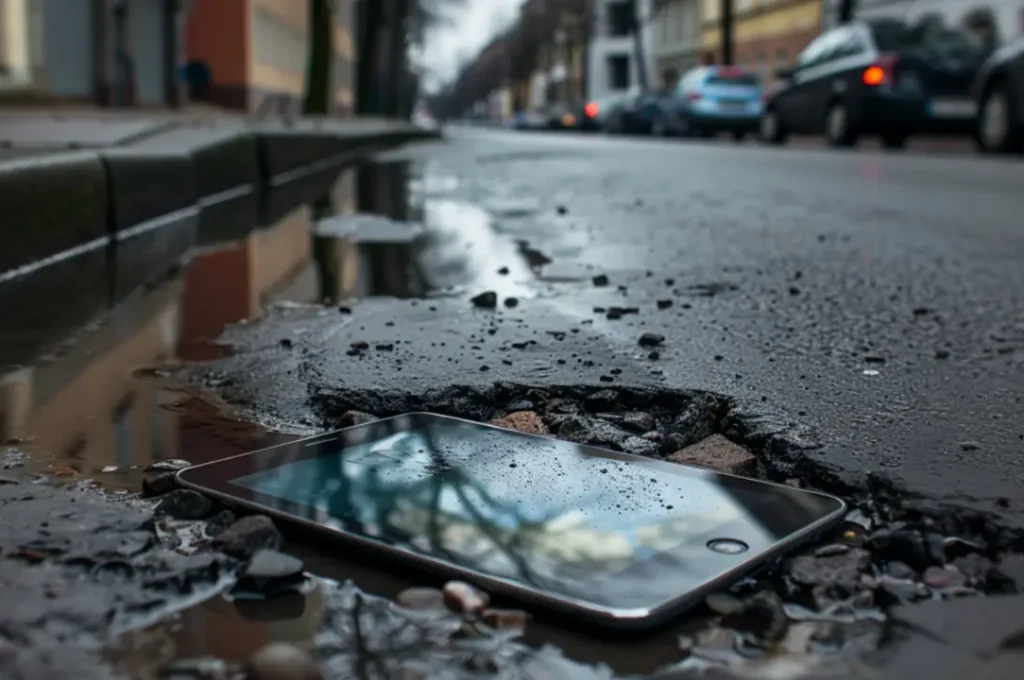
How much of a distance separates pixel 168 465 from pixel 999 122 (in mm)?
11278

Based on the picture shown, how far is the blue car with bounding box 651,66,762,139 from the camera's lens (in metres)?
21.5

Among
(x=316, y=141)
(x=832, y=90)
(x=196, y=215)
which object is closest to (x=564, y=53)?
(x=832, y=90)

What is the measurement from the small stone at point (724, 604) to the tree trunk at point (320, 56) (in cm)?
1749

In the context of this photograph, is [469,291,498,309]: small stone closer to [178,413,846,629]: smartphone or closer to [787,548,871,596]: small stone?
[178,413,846,629]: smartphone

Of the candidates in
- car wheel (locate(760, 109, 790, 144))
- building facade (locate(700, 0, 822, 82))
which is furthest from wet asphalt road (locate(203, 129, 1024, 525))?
building facade (locate(700, 0, 822, 82))

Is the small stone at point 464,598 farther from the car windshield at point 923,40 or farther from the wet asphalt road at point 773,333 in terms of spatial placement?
the car windshield at point 923,40

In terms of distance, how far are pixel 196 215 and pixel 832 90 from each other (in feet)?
35.6

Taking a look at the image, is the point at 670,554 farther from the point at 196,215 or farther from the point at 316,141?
the point at 316,141

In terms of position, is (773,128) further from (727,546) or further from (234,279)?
(727,546)

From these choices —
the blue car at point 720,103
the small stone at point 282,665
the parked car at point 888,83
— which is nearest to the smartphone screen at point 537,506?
the small stone at point 282,665

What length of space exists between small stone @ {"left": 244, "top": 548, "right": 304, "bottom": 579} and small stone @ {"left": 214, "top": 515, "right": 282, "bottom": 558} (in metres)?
0.02

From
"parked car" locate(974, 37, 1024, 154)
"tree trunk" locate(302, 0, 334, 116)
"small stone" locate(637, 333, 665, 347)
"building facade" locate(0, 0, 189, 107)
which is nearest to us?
"small stone" locate(637, 333, 665, 347)

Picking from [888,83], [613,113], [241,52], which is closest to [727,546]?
[888,83]

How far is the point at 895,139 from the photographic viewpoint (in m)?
14.3
